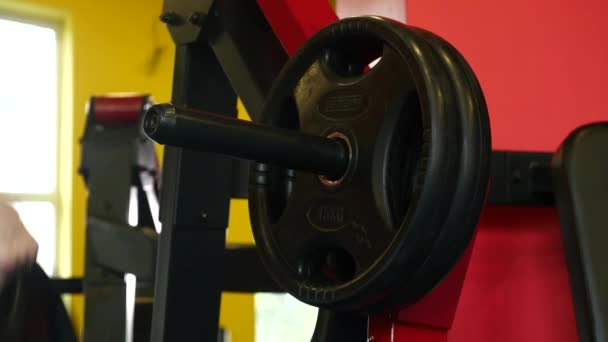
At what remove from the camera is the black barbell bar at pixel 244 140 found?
402 mm

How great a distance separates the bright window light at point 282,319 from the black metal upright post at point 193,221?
171 centimetres

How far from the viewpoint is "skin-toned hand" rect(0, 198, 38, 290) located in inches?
29.6

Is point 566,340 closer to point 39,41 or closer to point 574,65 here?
point 574,65

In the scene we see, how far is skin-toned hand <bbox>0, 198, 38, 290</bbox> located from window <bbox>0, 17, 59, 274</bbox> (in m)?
2.40

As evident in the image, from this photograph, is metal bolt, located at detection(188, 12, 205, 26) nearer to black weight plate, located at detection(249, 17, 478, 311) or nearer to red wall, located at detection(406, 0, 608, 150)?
black weight plate, located at detection(249, 17, 478, 311)

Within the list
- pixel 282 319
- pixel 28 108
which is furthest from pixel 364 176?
pixel 28 108

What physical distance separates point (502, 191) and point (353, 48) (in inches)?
11.9

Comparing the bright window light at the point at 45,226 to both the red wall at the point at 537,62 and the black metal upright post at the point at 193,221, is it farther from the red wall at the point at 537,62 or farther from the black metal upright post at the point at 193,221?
the red wall at the point at 537,62

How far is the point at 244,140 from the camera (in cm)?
43

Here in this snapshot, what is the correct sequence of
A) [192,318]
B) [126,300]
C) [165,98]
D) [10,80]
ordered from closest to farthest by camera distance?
[192,318] → [126,300] → [10,80] → [165,98]

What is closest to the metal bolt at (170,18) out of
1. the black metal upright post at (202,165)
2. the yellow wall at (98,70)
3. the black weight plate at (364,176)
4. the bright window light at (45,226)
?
the black metal upright post at (202,165)

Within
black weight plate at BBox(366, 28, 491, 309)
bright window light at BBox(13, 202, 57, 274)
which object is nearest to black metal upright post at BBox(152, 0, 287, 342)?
black weight plate at BBox(366, 28, 491, 309)

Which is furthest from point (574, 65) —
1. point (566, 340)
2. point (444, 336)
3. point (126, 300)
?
point (126, 300)

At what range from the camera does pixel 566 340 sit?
76cm
